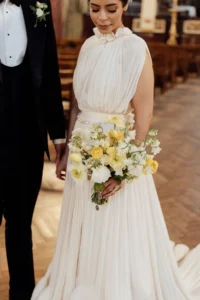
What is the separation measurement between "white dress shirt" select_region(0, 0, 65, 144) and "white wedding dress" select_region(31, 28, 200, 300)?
12.0 inches

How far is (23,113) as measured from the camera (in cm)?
223

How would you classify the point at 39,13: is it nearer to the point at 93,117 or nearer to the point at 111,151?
the point at 93,117

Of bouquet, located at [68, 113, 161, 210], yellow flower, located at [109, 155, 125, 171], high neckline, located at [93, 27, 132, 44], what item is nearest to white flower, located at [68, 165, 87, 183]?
bouquet, located at [68, 113, 161, 210]

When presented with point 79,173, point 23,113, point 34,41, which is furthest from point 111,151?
point 34,41

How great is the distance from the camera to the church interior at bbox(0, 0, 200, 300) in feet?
12.0

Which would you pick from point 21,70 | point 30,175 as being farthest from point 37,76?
point 30,175

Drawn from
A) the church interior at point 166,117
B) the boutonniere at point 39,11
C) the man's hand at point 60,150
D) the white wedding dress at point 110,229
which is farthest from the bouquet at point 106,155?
the church interior at point 166,117

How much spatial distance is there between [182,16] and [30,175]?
12.6 m

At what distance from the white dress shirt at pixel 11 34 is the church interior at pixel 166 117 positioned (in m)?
1.34

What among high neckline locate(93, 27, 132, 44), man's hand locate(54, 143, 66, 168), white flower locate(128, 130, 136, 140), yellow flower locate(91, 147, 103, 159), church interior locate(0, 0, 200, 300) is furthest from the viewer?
church interior locate(0, 0, 200, 300)

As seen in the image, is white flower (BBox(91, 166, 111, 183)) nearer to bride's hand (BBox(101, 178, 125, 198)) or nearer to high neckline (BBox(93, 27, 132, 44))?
bride's hand (BBox(101, 178, 125, 198))

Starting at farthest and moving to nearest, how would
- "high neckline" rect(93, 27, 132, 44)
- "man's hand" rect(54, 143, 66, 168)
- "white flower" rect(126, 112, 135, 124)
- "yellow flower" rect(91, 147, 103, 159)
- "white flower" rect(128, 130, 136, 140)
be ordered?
"man's hand" rect(54, 143, 66, 168) → "white flower" rect(126, 112, 135, 124) → "high neckline" rect(93, 27, 132, 44) → "white flower" rect(128, 130, 136, 140) → "yellow flower" rect(91, 147, 103, 159)

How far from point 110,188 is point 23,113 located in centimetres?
51

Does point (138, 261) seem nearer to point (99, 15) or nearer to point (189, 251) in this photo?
point (189, 251)
